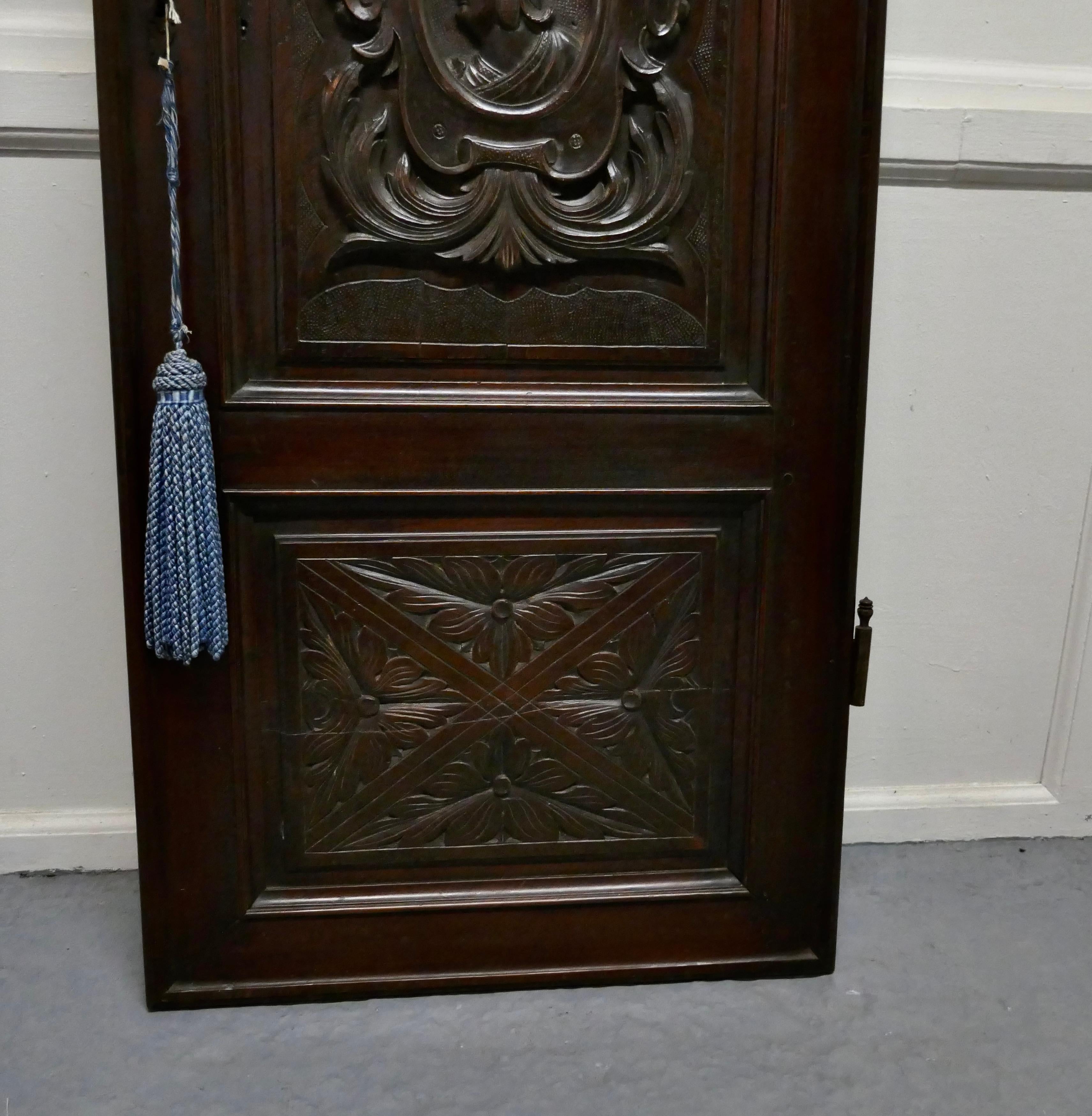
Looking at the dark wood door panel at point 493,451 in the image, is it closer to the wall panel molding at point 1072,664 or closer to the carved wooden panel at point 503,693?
the carved wooden panel at point 503,693

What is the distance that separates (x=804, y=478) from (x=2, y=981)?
3.77 ft

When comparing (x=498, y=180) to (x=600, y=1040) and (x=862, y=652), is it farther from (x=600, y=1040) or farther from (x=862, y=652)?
(x=600, y=1040)

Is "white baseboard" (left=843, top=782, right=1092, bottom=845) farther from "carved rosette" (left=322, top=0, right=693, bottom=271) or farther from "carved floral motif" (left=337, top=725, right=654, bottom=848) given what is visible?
"carved rosette" (left=322, top=0, right=693, bottom=271)

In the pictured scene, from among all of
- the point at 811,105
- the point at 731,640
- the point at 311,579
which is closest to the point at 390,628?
the point at 311,579

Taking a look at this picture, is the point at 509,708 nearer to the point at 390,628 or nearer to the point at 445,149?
the point at 390,628

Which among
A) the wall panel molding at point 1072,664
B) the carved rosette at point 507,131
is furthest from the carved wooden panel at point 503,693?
the wall panel molding at point 1072,664

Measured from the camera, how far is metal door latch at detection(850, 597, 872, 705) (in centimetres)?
119

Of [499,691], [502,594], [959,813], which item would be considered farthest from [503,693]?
[959,813]

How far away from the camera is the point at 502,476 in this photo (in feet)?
3.67

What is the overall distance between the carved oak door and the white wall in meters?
0.29

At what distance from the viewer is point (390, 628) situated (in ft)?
3.76

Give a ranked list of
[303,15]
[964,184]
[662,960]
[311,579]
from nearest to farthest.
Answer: [303,15] → [311,579] → [662,960] → [964,184]

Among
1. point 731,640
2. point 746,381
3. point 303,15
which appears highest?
point 303,15

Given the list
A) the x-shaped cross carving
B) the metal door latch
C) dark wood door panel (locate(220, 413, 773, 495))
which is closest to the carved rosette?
dark wood door panel (locate(220, 413, 773, 495))
